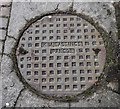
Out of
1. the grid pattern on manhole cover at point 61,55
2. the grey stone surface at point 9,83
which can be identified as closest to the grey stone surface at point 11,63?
the grey stone surface at point 9,83

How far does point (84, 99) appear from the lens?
127 inches

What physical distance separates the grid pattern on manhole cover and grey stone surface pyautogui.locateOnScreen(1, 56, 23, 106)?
11 cm

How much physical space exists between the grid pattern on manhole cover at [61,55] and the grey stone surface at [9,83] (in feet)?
0.36

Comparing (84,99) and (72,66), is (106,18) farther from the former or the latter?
(84,99)

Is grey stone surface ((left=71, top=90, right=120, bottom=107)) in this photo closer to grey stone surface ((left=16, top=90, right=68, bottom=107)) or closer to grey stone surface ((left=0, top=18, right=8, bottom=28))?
grey stone surface ((left=16, top=90, right=68, bottom=107))

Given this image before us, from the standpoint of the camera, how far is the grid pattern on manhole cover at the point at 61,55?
3324mm

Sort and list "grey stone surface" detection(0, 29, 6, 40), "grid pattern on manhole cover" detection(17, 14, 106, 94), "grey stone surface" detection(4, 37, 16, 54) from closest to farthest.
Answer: "grid pattern on manhole cover" detection(17, 14, 106, 94) → "grey stone surface" detection(4, 37, 16, 54) → "grey stone surface" detection(0, 29, 6, 40)

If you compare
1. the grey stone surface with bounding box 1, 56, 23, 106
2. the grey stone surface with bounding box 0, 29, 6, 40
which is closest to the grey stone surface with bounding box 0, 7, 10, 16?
the grey stone surface with bounding box 0, 29, 6, 40

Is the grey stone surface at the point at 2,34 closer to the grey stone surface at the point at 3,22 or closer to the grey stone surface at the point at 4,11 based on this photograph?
the grey stone surface at the point at 3,22

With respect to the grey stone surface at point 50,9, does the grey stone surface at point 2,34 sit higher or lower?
lower

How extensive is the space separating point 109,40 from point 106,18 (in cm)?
34

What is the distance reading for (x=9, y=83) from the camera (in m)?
3.36

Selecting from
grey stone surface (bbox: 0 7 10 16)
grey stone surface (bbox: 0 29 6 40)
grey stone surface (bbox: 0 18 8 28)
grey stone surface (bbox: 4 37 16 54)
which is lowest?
grey stone surface (bbox: 4 37 16 54)

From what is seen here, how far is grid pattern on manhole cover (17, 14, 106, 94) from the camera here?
3.32 meters
